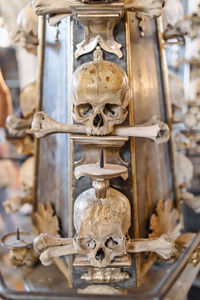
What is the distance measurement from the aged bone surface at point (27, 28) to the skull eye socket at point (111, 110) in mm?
433

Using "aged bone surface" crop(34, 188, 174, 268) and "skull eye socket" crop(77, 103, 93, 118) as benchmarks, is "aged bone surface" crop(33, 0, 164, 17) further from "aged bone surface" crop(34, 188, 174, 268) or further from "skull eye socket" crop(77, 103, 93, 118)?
"aged bone surface" crop(34, 188, 174, 268)

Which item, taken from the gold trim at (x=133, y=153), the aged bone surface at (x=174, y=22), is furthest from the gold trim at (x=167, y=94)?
the gold trim at (x=133, y=153)

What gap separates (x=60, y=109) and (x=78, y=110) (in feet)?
0.67

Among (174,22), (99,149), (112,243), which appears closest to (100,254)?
(112,243)

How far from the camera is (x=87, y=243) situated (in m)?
0.80

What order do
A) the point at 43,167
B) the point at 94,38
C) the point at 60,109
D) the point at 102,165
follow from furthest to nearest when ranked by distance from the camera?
the point at 43,167
the point at 60,109
the point at 94,38
the point at 102,165

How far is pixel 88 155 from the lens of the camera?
87 cm

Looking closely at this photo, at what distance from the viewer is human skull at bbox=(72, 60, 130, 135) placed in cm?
75

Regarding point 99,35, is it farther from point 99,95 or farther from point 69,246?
point 69,246

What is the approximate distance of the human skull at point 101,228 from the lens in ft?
2.55

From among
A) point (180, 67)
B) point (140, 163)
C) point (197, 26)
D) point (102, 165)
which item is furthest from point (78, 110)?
point (180, 67)

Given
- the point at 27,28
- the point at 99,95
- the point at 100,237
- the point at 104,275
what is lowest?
the point at 104,275

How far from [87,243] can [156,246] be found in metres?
0.16

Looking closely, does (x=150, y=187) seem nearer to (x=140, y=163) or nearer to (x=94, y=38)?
(x=140, y=163)
